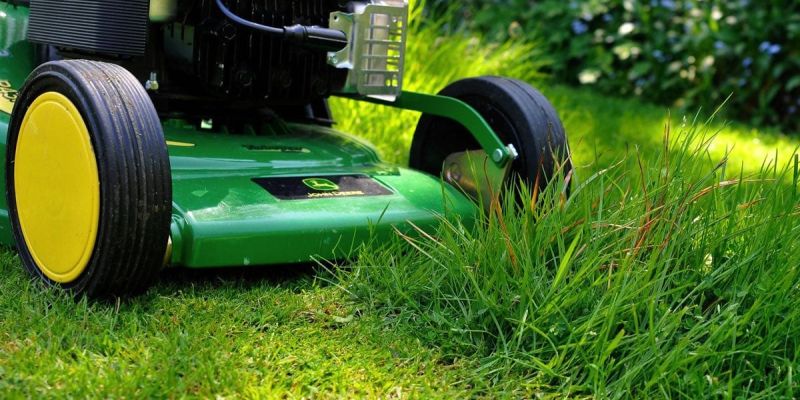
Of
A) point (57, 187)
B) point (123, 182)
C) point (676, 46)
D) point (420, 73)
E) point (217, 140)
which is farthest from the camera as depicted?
point (676, 46)

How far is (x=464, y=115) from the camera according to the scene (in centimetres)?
220

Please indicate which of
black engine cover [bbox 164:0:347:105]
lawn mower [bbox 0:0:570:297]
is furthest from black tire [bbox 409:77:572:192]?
black engine cover [bbox 164:0:347:105]

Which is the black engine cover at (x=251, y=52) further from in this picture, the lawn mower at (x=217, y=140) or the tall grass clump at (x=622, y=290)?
the tall grass clump at (x=622, y=290)

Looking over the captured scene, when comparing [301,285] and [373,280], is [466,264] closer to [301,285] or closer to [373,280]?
[373,280]

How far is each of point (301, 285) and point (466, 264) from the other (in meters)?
0.36

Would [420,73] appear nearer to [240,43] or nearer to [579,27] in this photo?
[240,43]

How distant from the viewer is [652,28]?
461 centimetres

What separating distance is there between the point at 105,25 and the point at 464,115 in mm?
809

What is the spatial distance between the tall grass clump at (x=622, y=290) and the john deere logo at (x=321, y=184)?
197 mm

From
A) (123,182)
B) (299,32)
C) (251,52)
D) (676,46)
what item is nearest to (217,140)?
(251,52)

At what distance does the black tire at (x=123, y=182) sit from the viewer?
1.56 m

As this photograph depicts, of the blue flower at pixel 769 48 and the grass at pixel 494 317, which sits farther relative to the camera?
the blue flower at pixel 769 48

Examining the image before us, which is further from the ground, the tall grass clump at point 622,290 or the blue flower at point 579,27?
the blue flower at point 579,27

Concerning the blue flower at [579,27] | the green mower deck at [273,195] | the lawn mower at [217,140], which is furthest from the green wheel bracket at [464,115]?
the blue flower at [579,27]
